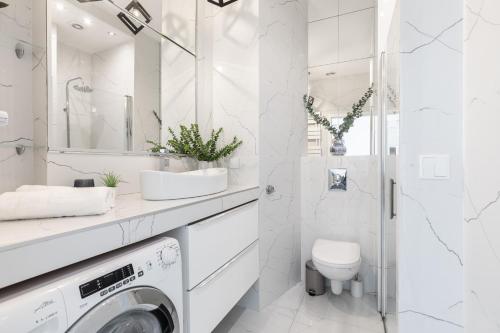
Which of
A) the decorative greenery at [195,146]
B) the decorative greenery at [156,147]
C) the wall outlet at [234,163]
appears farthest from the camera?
the wall outlet at [234,163]

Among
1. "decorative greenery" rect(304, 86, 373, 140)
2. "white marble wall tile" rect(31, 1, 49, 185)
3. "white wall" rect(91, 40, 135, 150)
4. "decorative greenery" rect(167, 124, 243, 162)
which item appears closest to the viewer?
"white marble wall tile" rect(31, 1, 49, 185)

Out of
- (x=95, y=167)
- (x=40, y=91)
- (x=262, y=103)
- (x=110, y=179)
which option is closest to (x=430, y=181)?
(x=262, y=103)

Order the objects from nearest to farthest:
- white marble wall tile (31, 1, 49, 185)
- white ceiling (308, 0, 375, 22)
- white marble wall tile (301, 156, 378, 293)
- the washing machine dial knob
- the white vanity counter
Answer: the white vanity counter < the washing machine dial knob < white marble wall tile (31, 1, 49, 185) < white marble wall tile (301, 156, 378, 293) < white ceiling (308, 0, 375, 22)

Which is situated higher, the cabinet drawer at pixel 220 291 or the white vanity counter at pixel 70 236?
the white vanity counter at pixel 70 236

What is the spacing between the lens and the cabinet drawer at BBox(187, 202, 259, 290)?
1102mm

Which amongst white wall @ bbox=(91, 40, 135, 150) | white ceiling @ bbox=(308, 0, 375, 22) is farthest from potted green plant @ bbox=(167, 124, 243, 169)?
white ceiling @ bbox=(308, 0, 375, 22)

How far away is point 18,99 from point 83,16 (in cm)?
53

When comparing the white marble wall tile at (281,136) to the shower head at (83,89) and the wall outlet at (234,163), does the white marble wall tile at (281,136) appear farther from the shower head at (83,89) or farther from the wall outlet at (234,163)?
the shower head at (83,89)

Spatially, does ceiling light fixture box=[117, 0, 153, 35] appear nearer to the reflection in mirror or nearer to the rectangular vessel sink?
the rectangular vessel sink

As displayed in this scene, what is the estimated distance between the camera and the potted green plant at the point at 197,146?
177 centimetres

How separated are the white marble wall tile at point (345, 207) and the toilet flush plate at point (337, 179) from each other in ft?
0.09

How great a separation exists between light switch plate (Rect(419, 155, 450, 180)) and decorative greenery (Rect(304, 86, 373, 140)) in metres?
1.31

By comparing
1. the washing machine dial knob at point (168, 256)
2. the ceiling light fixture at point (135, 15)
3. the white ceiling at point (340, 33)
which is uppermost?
the white ceiling at point (340, 33)

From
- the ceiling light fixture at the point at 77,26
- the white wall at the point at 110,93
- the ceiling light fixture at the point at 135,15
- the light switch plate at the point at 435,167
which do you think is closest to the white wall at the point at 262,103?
the ceiling light fixture at the point at 135,15
